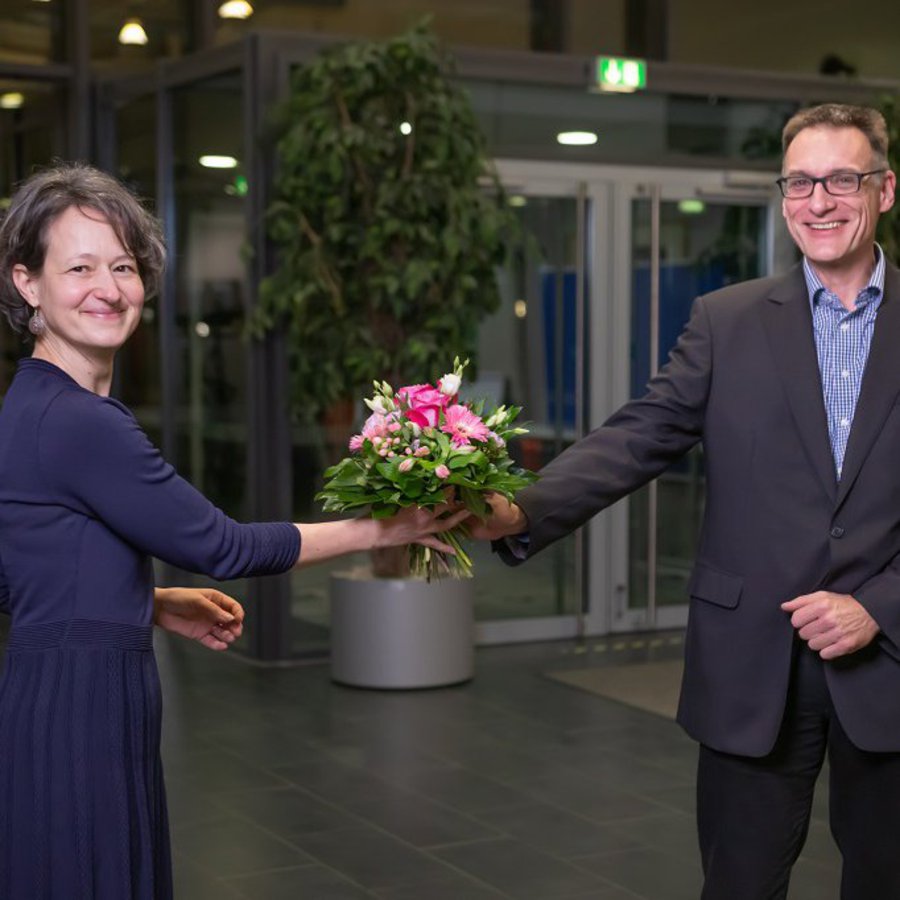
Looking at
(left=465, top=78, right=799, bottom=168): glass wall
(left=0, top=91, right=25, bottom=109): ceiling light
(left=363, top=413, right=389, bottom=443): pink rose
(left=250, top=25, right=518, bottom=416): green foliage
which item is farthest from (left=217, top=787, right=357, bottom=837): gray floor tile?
(left=0, top=91, right=25, bottom=109): ceiling light

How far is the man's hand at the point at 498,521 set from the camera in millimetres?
2984

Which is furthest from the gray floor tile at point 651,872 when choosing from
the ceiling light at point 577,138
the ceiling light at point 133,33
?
the ceiling light at point 133,33

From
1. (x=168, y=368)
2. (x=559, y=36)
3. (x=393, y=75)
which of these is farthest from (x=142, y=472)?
(x=559, y=36)

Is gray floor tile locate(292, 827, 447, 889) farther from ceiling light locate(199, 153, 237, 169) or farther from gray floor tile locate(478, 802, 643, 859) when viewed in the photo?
ceiling light locate(199, 153, 237, 169)

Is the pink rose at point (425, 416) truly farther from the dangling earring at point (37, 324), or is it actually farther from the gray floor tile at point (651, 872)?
the gray floor tile at point (651, 872)

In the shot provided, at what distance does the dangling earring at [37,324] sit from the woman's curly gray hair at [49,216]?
0.05ft

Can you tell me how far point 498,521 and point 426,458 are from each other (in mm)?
303

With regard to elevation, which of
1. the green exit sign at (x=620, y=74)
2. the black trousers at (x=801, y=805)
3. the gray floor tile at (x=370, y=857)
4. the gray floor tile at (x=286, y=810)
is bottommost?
the gray floor tile at (x=370, y=857)

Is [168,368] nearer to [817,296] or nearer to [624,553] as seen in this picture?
[624,553]

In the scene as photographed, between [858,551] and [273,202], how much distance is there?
16.1 feet

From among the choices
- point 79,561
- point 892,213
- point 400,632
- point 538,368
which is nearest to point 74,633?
point 79,561

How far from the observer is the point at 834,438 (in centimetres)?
300

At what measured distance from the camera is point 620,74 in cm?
813

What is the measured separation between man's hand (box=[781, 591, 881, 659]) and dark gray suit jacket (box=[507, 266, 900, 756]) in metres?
0.04
